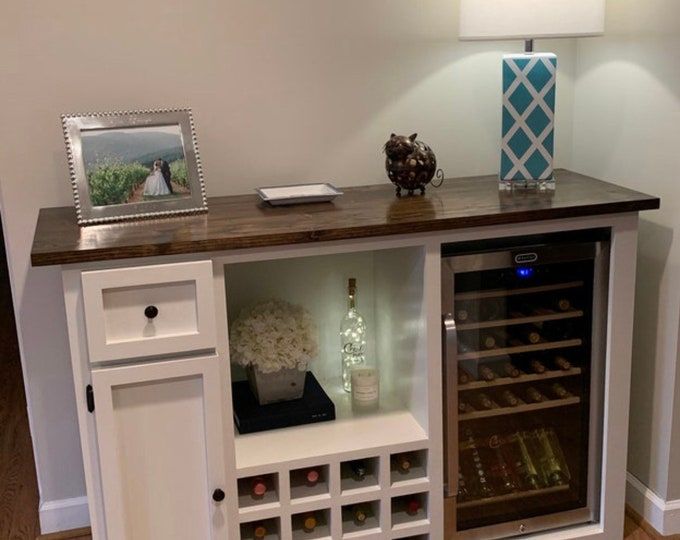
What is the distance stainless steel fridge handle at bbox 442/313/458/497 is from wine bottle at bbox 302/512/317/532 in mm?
364

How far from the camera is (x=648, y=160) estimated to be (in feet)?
8.23

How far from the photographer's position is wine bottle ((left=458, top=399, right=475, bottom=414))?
247 centimetres

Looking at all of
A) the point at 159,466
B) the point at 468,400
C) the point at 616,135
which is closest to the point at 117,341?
the point at 159,466

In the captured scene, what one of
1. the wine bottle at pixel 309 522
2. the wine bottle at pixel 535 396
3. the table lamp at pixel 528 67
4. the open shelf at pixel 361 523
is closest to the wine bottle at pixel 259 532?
the wine bottle at pixel 309 522

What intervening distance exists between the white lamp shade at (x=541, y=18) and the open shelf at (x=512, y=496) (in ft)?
4.12

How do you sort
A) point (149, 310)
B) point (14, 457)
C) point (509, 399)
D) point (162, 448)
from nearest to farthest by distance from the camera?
1. point (149, 310)
2. point (162, 448)
3. point (509, 399)
4. point (14, 457)

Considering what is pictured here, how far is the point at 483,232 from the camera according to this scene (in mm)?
2260

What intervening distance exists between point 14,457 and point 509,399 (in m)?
1.80

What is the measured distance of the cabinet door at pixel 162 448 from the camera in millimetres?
2084

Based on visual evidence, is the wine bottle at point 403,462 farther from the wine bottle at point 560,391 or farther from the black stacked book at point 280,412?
the wine bottle at point 560,391

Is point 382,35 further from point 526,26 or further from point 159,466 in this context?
point 159,466

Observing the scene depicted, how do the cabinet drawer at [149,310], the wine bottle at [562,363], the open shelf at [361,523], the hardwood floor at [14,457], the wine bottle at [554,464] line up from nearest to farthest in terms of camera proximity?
the cabinet drawer at [149,310] → the open shelf at [361,523] → the wine bottle at [562,363] → the wine bottle at [554,464] → the hardwood floor at [14,457]

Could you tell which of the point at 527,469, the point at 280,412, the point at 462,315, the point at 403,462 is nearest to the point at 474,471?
the point at 527,469

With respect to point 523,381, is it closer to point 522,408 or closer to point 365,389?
point 522,408
